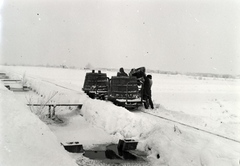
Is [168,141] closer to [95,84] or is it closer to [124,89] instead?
[124,89]

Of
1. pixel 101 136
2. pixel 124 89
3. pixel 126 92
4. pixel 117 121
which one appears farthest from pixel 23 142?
pixel 124 89

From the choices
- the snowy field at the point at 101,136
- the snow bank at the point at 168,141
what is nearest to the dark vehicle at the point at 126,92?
the snowy field at the point at 101,136

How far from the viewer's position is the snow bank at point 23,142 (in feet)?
12.7

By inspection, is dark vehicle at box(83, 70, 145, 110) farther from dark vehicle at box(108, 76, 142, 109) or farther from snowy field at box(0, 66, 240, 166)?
snowy field at box(0, 66, 240, 166)

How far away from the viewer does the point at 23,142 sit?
4469 millimetres

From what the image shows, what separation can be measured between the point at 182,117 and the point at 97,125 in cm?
412

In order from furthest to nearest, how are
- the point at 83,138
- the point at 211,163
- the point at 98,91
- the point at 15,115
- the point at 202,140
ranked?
the point at 98,91 → the point at 83,138 → the point at 202,140 → the point at 211,163 → the point at 15,115

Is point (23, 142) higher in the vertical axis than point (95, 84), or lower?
higher

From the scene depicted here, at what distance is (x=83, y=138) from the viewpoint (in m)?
9.65

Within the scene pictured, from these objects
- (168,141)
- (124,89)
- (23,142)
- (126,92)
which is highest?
(23,142)

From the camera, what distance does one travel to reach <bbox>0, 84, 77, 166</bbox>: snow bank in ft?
12.7

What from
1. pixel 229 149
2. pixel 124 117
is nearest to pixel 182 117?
pixel 124 117

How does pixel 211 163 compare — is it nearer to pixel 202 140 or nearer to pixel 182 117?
pixel 202 140

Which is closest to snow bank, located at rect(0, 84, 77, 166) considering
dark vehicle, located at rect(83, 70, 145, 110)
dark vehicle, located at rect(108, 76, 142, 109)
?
dark vehicle, located at rect(83, 70, 145, 110)
